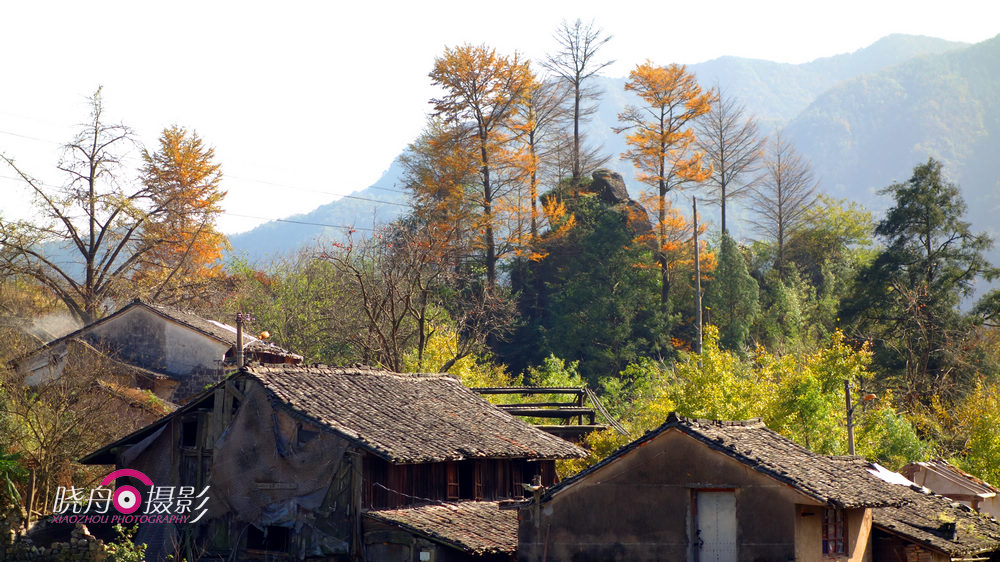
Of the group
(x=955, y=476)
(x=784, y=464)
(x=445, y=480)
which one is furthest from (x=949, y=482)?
(x=445, y=480)

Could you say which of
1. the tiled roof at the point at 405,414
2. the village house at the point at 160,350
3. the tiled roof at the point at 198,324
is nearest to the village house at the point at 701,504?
the tiled roof at the point at 405,414

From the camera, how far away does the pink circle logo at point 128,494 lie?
23.1 metres

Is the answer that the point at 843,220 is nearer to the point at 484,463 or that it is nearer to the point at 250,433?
the point at 484,463

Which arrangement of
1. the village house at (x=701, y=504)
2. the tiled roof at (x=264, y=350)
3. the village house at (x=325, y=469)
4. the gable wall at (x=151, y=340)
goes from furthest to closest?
the gable wall at (x=151, y=340) → the tiled roof at (x=264, y=350) → the village house at (x=325, y=469) → the village house at (x=701, y=504)

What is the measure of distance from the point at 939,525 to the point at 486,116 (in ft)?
104

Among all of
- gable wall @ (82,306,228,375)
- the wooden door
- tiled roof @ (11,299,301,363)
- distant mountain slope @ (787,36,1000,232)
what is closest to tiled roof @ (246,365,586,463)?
the wooden door

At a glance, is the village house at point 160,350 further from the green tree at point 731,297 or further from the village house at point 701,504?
the green tree at point 731,297

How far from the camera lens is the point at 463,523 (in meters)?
21.2

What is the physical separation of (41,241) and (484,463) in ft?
69.7

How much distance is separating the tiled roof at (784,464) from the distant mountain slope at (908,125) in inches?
5268

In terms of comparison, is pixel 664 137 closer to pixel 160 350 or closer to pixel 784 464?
pixel 160 350

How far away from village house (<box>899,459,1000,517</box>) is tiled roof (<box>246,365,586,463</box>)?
41.1 ft

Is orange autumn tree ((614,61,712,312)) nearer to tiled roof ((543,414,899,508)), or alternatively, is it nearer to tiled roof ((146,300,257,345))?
tiled roof ((146,300,257,345))

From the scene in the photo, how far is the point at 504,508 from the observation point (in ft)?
70.7
